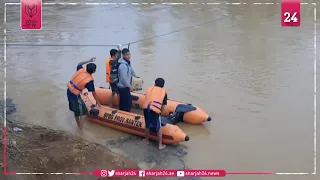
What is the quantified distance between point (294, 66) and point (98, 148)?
697 centimetres

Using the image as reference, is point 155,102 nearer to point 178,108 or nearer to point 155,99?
point 155,99

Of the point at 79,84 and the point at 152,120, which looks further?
the point at 79,84

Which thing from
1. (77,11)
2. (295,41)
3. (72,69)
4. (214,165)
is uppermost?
(77,11)

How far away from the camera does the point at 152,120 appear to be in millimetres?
6504

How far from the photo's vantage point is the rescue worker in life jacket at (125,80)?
7047 mm

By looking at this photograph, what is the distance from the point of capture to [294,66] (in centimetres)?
1101

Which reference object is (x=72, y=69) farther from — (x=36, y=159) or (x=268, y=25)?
(x=268, y=25)

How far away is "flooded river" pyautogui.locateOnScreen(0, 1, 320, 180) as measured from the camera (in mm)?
6848

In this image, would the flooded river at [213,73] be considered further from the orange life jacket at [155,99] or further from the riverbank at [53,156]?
the riverbank at [53,156]

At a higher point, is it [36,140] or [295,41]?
[295,41]

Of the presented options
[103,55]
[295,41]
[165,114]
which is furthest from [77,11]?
[165,114]

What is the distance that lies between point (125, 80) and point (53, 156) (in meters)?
2.36

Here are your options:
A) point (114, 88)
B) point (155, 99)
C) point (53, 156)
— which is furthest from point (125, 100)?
point (53, 156)

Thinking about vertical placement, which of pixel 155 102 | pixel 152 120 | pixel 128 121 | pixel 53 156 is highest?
pixel 155 102
